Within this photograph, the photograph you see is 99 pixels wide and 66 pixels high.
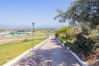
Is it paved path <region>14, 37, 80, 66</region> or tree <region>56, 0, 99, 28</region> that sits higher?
tree <region>56, 0, 99, 28</region>

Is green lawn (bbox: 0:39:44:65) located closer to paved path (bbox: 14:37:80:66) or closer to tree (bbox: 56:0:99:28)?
paved path (bbox: 14:37:80:66)

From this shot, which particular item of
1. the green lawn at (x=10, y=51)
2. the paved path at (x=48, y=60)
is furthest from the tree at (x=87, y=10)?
the green lawn at (x=10, y=51)

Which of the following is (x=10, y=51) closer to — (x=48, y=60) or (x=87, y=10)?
(x=48, y=60)

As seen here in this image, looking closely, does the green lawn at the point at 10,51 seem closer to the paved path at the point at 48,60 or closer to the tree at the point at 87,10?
the paved path at the point at 48,60

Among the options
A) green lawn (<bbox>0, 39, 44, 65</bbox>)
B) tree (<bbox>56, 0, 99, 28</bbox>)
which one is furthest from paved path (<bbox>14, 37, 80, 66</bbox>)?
tree (<bbox>56, 0, 99, 28</bbox>)

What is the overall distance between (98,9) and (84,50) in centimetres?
342

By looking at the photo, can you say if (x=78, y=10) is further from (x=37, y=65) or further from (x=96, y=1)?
(x=37, y=65)

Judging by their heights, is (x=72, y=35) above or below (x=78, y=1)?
below

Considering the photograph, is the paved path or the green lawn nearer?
the paved path

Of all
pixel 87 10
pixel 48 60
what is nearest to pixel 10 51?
pixel 48 60

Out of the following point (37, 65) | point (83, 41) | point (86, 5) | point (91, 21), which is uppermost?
point (86, 5)

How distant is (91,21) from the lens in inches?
722

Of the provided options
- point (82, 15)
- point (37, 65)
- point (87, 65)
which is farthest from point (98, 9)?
point (37, 65)

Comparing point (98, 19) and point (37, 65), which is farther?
point (98, 19)
